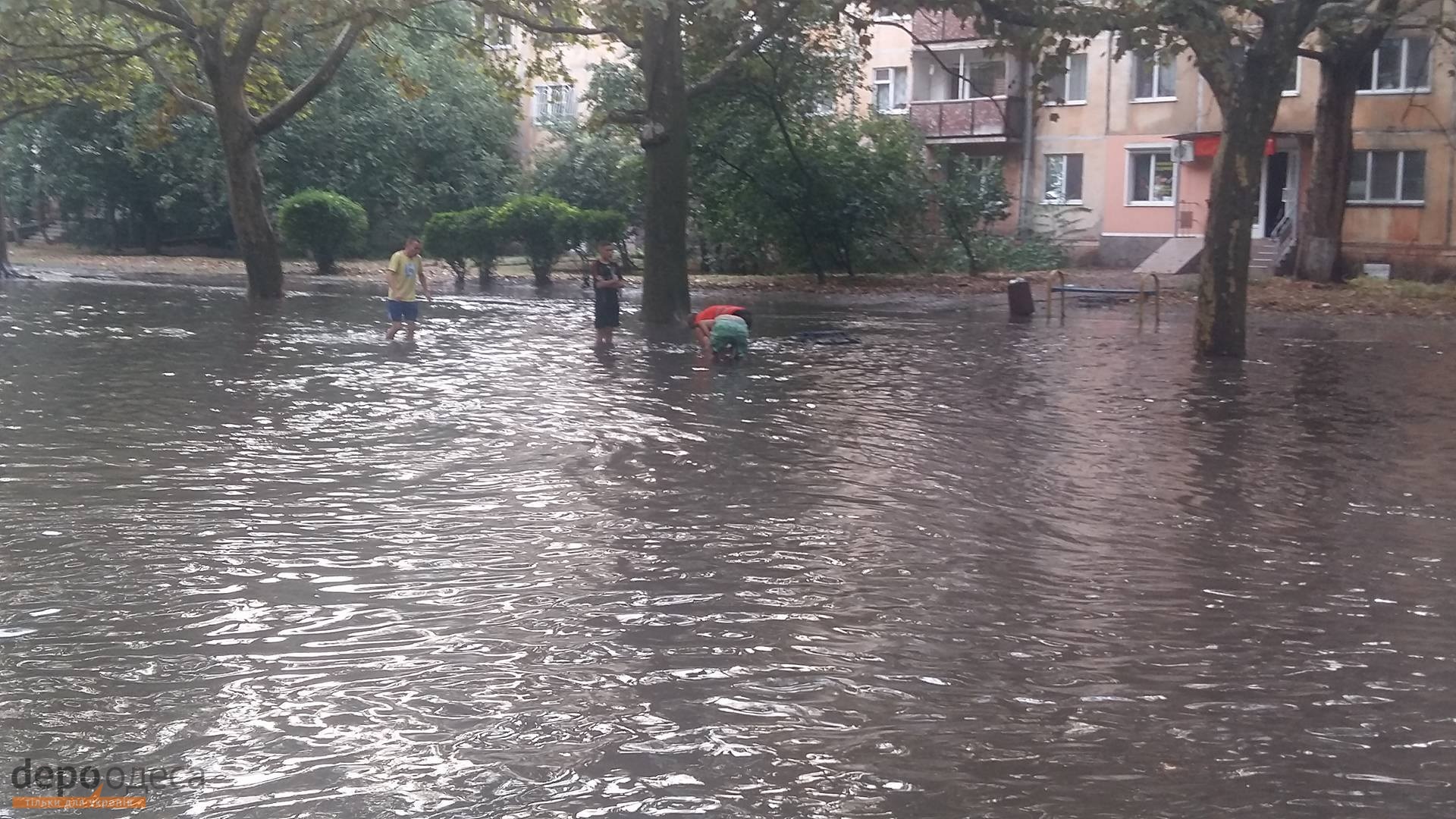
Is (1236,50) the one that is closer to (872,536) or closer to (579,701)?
(872,536)

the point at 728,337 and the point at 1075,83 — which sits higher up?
the point at 1075,83

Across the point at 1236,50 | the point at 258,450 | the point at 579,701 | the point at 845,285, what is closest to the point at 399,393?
the point at 258,450

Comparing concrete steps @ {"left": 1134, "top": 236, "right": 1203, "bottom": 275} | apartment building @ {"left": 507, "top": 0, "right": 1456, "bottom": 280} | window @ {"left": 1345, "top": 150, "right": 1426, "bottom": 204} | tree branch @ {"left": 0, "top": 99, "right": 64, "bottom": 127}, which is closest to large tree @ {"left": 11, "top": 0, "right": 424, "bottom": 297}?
tree branch @ {"left": 0, "top": 99, "right": 64, "bottom": 127}

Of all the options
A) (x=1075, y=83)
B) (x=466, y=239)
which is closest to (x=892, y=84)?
(x=1075, y=83)

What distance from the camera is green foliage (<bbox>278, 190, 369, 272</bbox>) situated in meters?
38.4

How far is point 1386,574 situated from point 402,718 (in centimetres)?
506

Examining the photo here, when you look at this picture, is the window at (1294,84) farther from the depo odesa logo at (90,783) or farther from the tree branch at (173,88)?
the depo odesa logo at (90,783)

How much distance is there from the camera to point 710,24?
2330 centimetres

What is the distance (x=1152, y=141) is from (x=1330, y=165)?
10889mm

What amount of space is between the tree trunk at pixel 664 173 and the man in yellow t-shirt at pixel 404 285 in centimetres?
397

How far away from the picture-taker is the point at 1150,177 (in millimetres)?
41594

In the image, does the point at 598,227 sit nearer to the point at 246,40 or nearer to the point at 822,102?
the point at 822,102

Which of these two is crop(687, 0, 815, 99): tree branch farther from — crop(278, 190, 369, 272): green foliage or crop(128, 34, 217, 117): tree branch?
crop(278, 190, 369, 272): green foliage

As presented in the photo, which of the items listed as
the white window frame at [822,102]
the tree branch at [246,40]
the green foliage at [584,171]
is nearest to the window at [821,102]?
the white window frame at [822,102]
